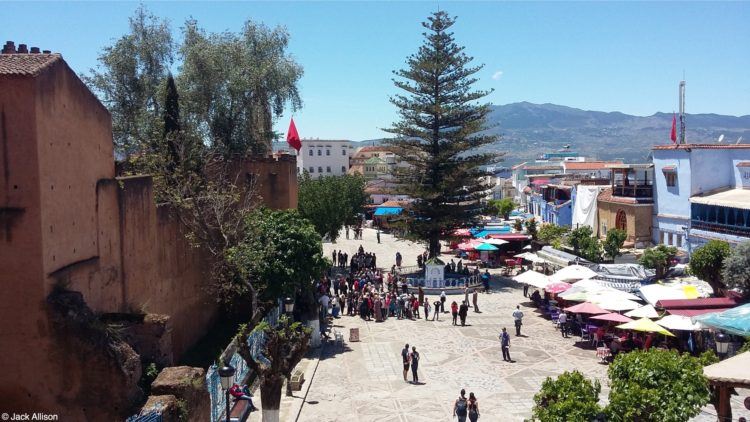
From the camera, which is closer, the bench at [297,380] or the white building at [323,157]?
the bench at [297,380]

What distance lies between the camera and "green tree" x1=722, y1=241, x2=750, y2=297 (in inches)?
696

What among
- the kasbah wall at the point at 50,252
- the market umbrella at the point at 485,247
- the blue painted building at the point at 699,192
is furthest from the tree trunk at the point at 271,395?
the market umbrella at the point at 485,247

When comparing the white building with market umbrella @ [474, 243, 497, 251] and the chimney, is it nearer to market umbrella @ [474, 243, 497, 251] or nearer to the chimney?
market umbrella @ [474, 243, 497, 251]

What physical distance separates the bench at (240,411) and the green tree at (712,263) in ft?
46.1

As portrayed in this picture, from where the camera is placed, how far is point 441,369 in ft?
54.9

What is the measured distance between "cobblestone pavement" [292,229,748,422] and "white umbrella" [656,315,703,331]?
189 centimetres

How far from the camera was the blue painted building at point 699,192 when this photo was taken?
26.5 m

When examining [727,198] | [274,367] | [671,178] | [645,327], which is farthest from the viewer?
[671,178]

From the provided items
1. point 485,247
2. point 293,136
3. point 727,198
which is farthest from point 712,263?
point 293,136

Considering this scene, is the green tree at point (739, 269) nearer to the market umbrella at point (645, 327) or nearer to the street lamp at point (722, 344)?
the market umbrella at point (645, 327)

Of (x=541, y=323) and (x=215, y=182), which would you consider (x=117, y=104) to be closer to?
(x=215, y=182)

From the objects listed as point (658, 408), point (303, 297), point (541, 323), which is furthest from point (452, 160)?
point (658, 408)

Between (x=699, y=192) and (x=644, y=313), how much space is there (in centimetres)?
1381

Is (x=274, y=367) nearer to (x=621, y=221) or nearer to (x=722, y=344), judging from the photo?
(x=722, y=344)
